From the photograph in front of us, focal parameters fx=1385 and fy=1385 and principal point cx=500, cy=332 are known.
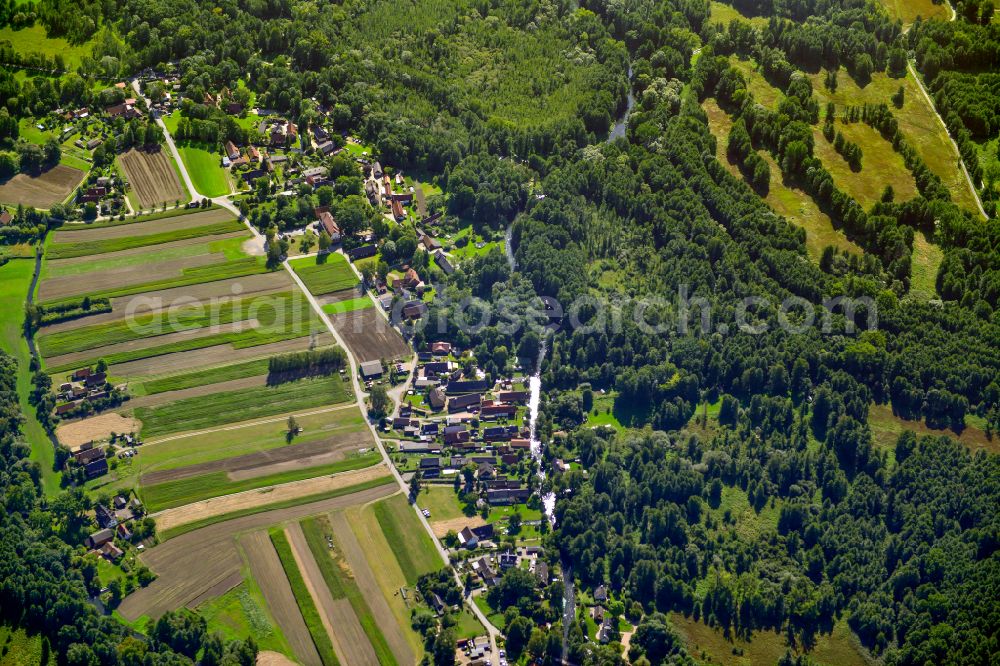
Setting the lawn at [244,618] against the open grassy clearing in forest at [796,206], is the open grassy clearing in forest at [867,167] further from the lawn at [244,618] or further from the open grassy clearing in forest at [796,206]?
the lawn at [244,618]

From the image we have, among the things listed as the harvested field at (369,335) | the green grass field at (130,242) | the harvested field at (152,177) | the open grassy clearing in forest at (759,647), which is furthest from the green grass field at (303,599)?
the harvested field at (152,177)

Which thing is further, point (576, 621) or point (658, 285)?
point (658, 285)

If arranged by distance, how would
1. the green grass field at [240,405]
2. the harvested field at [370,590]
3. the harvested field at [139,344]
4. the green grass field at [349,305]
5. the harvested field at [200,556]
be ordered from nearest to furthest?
1. the harvested field at [370,590]
2. the harvested field at [200,556]
3. the green grass field at [240,405]
4. the harvested field at [139,344]
5. the green grass field at [349,305]

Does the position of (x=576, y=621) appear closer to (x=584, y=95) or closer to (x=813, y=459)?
(x=813, y=459)

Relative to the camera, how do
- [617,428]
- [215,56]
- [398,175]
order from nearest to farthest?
[617,428], [398,175], [215,56]

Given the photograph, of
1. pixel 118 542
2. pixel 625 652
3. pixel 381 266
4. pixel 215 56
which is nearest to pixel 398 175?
pixel 381 266
